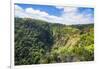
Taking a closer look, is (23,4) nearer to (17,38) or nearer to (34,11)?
(34,11)

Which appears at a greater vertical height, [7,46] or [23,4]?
[23,4]

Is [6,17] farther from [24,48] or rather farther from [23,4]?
[24,48]

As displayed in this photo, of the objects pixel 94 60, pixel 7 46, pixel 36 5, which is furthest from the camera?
pixel 94 60

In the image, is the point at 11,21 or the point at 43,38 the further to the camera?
the point at 43,38

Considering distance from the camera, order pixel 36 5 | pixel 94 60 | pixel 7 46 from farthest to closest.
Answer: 1. pixel 94 60
2. pixel 36 5
3. pixel 7 46
